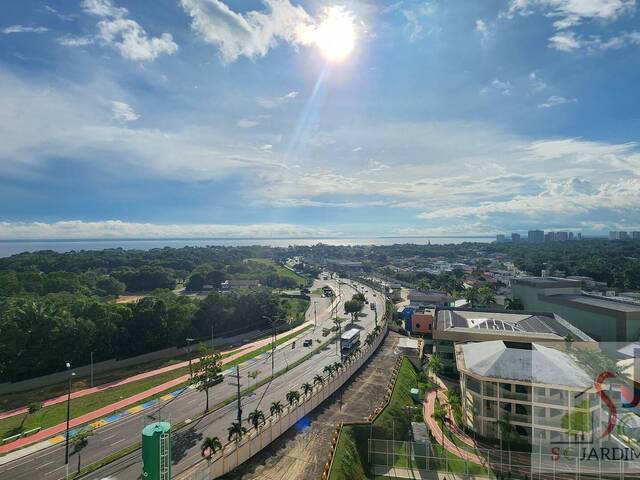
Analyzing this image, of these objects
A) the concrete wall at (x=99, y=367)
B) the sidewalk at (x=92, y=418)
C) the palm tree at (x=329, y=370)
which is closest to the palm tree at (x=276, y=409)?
the palm tree at (x=329, y=370)

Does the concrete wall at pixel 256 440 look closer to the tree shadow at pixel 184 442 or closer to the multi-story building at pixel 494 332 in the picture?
the tree shadow at pixel 184 442

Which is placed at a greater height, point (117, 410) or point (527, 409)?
point (527, 409)

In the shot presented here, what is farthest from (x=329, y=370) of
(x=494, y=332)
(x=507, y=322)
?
(x=507, y=322)

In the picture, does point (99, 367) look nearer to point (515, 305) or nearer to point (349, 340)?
point (349, 340)

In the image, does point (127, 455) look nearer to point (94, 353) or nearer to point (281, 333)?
point (94, 353)

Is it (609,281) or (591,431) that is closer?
(591,431)

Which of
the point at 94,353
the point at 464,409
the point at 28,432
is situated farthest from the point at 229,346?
the point at 464,409
